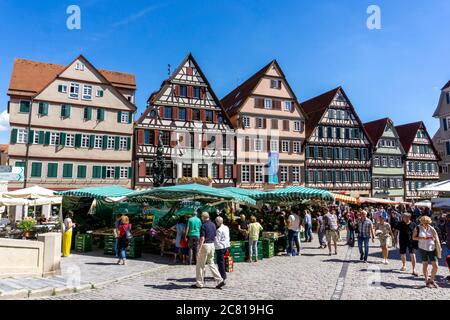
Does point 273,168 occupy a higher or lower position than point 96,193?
higher

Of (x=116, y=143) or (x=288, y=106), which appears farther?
(x=288, y=106)

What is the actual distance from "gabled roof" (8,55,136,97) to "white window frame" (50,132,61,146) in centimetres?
328

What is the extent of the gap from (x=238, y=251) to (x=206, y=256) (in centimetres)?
381

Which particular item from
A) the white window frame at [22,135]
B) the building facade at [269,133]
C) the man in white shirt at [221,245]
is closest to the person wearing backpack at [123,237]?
the man in white shirt at [221,245]

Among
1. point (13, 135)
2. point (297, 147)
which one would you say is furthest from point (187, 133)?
point (13, 135)

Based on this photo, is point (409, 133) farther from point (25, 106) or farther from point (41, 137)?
point (25, 106)

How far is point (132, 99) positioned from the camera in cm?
3212

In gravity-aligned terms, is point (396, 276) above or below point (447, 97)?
below

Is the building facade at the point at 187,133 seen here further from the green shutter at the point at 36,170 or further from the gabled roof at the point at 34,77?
the green shutter at the point at 36,170

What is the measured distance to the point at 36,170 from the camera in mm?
25875

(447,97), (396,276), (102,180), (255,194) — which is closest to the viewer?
(396,276)

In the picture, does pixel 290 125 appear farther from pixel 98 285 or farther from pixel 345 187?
pixel 98 285
